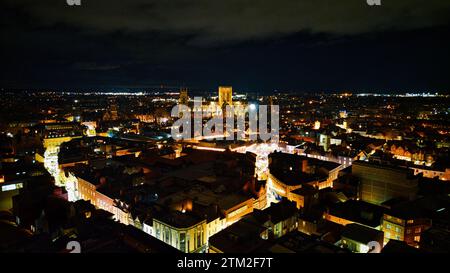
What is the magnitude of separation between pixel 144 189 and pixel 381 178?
8.11m

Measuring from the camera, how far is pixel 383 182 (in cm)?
1048

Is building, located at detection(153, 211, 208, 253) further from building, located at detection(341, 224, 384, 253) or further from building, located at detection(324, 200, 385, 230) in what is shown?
building, located at detection(324, 200, 385, 230)

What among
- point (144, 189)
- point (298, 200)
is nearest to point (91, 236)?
point (144, 189)

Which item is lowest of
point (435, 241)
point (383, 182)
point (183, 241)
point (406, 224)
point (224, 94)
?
A: point (183, 241)

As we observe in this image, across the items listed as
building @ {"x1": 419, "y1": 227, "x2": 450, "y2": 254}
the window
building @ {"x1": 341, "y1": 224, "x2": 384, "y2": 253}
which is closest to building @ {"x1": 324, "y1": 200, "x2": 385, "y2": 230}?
building @ {"x1": 341, "y1": 224, "x2": 384, "y2": 253}

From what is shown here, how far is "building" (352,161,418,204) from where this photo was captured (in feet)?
32.8

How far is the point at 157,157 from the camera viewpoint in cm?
1525

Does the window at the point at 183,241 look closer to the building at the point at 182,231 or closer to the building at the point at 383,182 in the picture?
the building at the point at 182,231

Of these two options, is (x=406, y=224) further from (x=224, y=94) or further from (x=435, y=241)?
(x=224, y=94)

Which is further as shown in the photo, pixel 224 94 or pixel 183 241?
pixel 224 94

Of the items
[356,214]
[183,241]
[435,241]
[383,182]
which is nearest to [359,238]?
[435,241]

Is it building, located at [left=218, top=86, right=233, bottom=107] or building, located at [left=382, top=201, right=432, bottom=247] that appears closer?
building, located at [left=382, top=201, right=432, bottom=247]

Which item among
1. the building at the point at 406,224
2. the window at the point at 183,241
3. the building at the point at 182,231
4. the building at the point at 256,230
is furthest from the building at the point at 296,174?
the window at the point at 183,241
